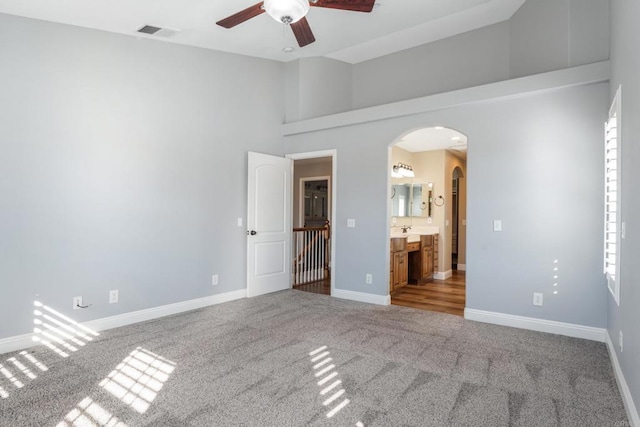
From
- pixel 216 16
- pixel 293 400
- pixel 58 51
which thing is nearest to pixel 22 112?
pixel 58 51

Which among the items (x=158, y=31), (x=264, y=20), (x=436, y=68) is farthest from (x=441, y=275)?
(x=158, y=31)

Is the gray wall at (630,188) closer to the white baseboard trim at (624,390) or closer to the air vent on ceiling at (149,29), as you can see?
the white baseboard trim at (624,390)

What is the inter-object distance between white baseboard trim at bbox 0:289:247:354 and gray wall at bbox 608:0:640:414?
13.4 feet

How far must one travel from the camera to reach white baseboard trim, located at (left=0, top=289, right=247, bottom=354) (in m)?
3.18

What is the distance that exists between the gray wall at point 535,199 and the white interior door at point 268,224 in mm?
1982

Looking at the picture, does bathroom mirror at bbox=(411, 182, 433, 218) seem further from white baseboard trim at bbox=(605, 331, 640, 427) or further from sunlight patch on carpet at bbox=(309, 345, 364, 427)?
sunlight patch on carpet at bbox=(309, 345, 364, 427)

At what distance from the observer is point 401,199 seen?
751cm

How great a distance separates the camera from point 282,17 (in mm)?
2654

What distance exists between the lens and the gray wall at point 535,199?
3.47 m

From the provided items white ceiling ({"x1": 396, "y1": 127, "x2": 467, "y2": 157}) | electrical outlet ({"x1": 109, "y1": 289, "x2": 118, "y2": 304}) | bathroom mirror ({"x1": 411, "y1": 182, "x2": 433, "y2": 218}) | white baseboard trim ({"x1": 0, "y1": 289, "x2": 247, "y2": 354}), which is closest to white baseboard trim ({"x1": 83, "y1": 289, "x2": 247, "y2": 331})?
white baseboard trim ({"x1": 0, "y1": 289, "x2": 247, "y2": 354})

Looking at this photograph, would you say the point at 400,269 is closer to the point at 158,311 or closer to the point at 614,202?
the point at 614,202

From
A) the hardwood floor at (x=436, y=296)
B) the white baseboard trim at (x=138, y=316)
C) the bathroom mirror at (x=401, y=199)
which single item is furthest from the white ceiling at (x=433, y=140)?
the white baseboard trim at (x=138, y=316)

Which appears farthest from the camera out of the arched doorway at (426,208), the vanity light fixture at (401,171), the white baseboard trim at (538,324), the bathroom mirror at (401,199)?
the bathroom mirror at (401,199)

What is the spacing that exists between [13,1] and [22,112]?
2.88 ft
